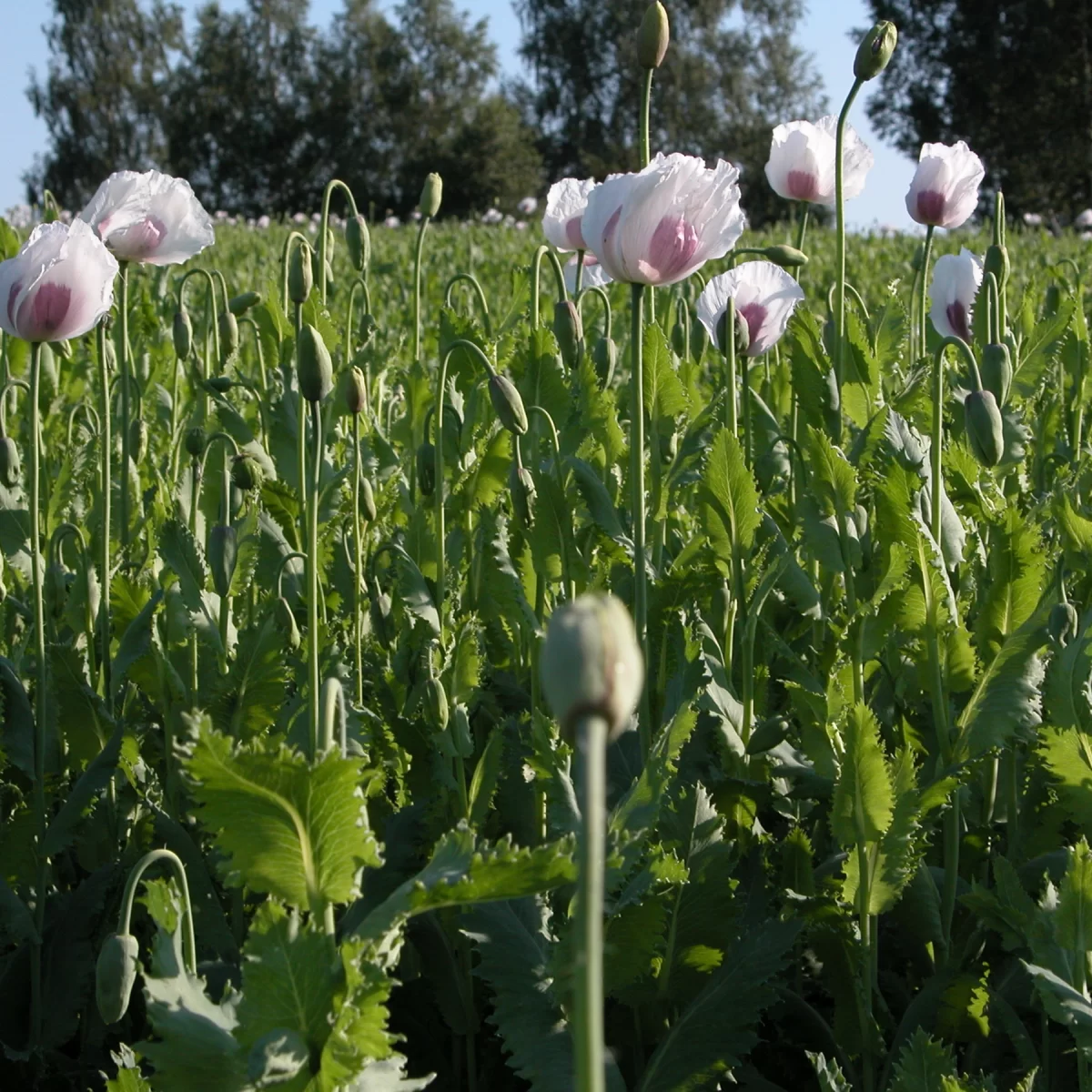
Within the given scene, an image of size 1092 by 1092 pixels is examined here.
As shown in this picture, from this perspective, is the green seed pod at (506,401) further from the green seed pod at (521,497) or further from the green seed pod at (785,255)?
the green seed pod at (785,255)

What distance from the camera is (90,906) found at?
4.96 feet

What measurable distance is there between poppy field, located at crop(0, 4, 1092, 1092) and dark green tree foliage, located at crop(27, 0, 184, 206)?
179ft

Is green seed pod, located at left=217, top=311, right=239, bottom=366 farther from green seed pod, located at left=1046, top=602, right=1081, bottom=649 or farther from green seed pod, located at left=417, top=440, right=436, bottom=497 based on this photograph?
green seed pod, located at left=1046, top=602, right=1081, bottom=649

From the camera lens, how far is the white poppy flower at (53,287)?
1.54 metres

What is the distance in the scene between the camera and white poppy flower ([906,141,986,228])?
2.39 meters

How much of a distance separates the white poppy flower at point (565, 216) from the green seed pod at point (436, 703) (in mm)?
1058

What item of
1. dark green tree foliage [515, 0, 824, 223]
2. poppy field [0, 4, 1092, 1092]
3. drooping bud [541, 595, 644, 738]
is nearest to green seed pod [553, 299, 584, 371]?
poppy field [0, 4, 1092, 1092]

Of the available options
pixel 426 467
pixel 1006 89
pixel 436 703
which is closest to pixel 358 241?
pixel 426 467

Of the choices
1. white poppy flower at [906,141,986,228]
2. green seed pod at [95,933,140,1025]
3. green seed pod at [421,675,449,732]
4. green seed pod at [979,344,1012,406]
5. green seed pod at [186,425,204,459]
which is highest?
white poppy flower at [906,141,986,228]

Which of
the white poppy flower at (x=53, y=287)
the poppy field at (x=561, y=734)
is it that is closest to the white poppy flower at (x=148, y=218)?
the poppy field at (x=561, y=734)

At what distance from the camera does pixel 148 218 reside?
79.1 inches

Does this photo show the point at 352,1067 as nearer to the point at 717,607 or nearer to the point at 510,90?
the point at 717,607

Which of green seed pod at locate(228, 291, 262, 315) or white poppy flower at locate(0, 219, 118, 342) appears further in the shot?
green seed pod at locate(228, 291, 262, 315)

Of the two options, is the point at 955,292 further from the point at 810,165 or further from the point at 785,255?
the point at 785,255
